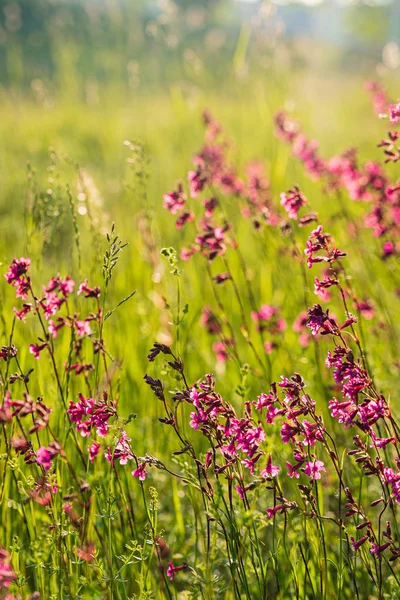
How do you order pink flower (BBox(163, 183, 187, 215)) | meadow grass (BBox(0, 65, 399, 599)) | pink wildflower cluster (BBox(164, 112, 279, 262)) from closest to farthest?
meadow grass (BBox(0, 65, 399, 599)), pink flower (BBox(163, 183, 187, 215)), pink wildflower cluster (BBox(164, 112, 279, 262))

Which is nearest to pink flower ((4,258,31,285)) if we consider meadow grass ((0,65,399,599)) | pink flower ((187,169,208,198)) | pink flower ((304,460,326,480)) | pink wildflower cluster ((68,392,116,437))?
meadow grass ((0,65,399,599))

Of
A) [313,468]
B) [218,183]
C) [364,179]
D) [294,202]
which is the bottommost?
[313,468]

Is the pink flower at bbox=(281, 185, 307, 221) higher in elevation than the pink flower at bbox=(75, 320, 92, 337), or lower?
higher

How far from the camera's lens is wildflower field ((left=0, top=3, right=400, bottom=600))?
1611 mm

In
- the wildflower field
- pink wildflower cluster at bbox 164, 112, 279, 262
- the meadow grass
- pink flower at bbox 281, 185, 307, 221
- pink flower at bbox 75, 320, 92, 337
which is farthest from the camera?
pink wildflower cluster at bbox 164, 112, 279, 262

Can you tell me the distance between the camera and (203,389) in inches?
62.7

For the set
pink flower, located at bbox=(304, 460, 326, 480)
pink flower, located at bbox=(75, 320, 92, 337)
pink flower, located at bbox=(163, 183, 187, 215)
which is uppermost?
pink flower, located at bbox=(163, 183, 187, 215)

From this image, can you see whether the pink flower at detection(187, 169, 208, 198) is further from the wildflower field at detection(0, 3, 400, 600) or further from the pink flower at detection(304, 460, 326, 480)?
the pink flower at detection(304, 460, 326, 480)

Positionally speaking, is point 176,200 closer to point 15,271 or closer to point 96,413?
point 15,271

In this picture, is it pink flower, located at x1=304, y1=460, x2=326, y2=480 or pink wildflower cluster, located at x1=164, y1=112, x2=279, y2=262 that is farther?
pink wildflower cluster, located at x1=164, y1=112, x2=279, y2=262

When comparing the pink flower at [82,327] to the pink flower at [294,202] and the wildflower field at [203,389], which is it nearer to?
the wildflower field at [203,389]

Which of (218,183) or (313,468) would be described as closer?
(313,468)

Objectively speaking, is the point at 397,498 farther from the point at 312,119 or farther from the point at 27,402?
the point at 312,119

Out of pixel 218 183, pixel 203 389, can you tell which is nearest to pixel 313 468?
pixel 203 389
